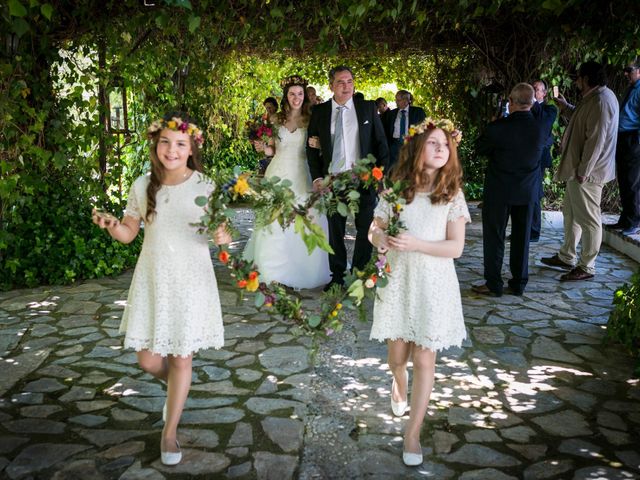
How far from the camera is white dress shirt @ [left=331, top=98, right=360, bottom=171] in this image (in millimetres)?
5762

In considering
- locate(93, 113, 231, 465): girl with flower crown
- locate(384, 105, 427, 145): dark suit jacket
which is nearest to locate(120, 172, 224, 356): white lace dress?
locate(93, 113, 231, 465): girl with flower crown

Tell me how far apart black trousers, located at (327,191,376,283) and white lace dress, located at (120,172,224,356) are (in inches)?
110

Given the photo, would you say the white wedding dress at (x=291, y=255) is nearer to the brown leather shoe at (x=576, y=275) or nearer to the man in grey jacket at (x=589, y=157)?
the brown leather shoe at (x=576, y=275)

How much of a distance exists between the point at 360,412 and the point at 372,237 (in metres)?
1.10

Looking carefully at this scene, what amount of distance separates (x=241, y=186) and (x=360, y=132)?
313 centimetres

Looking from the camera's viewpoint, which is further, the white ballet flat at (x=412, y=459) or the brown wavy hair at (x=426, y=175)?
the brown wavy hair at (x=426, y=175)

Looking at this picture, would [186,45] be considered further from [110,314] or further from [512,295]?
[512,295]

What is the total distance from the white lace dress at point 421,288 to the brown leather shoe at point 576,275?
12.4 feet

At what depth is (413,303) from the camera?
10.6ft

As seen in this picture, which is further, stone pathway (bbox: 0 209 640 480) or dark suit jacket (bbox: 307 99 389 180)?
dark suit jacket (bbox: 307 99 389 180)

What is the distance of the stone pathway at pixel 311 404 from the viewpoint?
3.14m

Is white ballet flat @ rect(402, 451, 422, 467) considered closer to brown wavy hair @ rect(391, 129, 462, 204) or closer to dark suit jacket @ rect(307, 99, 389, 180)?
brown wavy hair @ rect(391, 129, 462, 204)

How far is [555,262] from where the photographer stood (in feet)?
23.6

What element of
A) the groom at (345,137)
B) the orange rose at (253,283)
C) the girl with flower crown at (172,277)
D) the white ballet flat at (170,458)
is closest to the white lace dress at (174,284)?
the girl with flower crown at (172,277)
